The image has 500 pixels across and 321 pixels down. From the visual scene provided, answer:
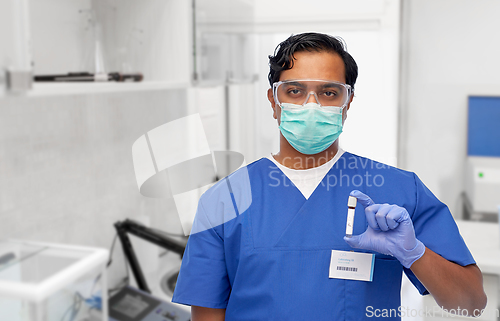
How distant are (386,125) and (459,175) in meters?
0.46

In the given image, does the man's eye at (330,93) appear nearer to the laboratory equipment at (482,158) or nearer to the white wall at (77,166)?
the white wall at (77,166)

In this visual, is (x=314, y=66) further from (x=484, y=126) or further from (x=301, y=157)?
(x=484, y=126)

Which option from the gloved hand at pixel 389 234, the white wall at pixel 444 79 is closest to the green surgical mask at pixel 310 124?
the gloved hand at pixel 389 234

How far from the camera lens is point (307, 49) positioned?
0.80 meters

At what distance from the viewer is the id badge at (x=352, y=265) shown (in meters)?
0.78

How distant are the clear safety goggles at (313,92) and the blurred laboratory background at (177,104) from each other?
0.38 metres

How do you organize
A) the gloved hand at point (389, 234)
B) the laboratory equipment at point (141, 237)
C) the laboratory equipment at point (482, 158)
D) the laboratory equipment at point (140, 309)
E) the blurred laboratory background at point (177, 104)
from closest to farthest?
the gloved hand at point (389, 234) < the blurred laboratory background at point (177, 104) < the laboratory equipment at point (140, 309) < the laboratory equipment at point (141, 237) < the laboratory equipment at point (482, 158)

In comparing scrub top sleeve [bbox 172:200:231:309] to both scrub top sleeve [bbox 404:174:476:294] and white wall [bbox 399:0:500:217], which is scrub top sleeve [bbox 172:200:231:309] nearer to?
scrub top sleeve [bbox 404:174:476:294]

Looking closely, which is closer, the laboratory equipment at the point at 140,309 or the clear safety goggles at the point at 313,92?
the clear safety goggles at the point at 313,92

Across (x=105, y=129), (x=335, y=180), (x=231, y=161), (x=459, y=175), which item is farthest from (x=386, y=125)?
(x=105, y=129)

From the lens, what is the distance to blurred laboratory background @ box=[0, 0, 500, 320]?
973mm

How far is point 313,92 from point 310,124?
6 centimetres

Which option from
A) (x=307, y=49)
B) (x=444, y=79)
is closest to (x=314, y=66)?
(x=307, y=49)

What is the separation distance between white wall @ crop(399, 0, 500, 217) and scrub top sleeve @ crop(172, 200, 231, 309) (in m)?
1.34
